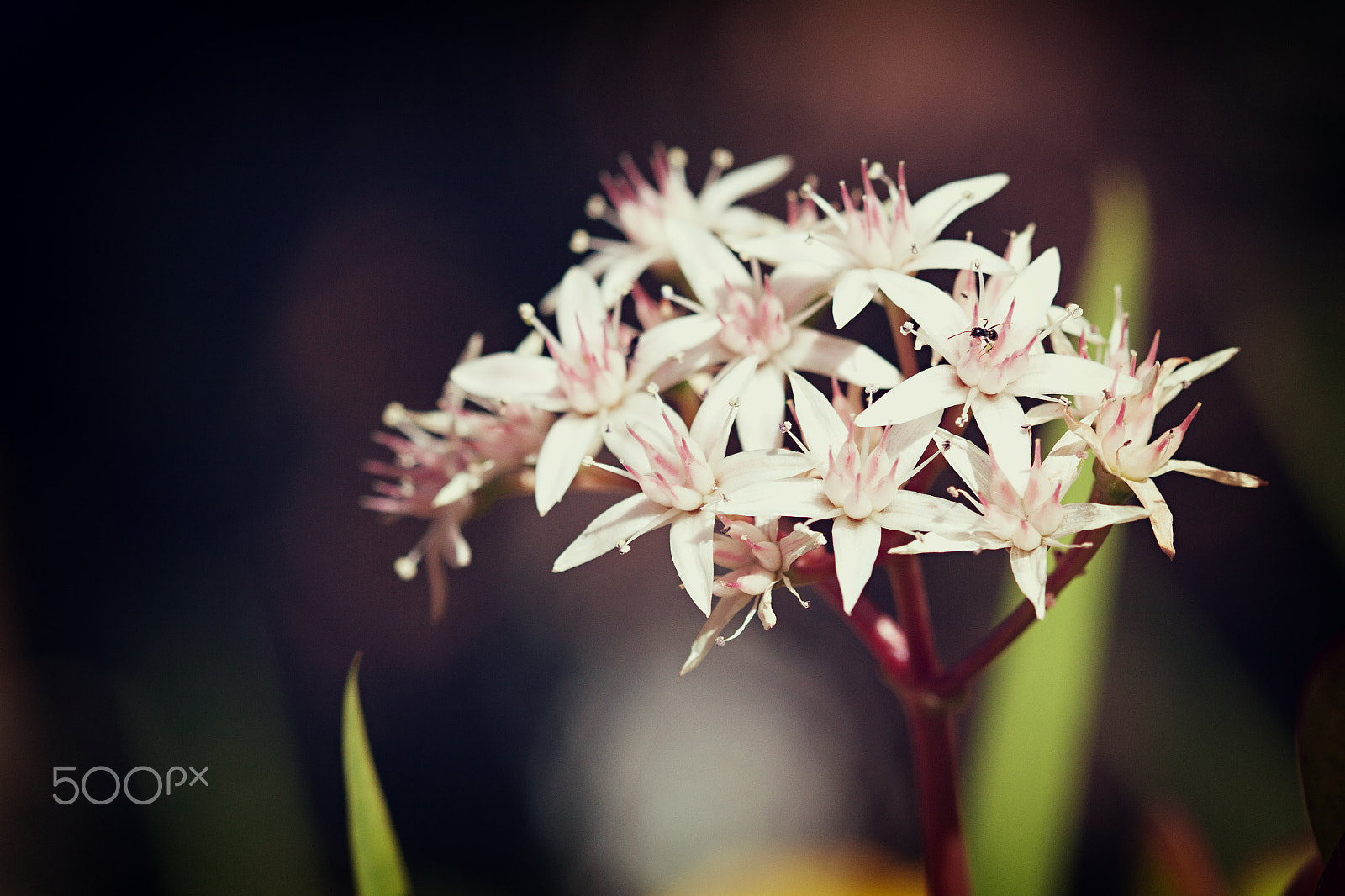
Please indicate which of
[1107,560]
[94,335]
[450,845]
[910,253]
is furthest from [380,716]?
[910,253]

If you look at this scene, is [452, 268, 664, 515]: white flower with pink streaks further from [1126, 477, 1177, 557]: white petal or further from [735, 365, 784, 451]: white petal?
[1126, 477, 1177, 557]: white petal

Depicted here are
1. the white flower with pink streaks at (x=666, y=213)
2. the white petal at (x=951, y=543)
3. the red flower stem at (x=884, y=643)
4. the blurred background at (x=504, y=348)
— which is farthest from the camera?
the blurred background at (x=504, y=348)

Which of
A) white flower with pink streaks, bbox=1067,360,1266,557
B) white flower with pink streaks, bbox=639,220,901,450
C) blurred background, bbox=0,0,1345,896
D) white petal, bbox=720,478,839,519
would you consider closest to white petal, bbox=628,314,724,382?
white flower with pink streaks, bbox=639,220,901,450

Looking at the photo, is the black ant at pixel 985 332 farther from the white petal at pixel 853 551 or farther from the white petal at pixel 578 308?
the white petal at pixel 578 308

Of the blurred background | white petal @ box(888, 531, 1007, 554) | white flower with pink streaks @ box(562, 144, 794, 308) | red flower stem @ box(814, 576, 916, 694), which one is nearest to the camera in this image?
white petal @ box(888, 531, 1007, 554)

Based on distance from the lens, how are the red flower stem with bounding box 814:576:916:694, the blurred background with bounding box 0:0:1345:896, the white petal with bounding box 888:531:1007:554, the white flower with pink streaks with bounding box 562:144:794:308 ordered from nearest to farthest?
the white petal with bounding box 888:531:1007:554, the red flower stem with bounding box 814:576:916:694, the white flower with pink streaks with bounding box 562:144:794:308, the blurred background with bounding box 0:0:1345:896

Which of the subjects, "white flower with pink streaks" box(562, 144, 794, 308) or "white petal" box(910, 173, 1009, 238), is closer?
"white petal" box(910, 173, 1009, 238)

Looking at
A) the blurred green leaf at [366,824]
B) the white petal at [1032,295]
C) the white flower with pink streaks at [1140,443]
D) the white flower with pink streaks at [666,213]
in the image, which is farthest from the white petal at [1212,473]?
the blurred green leaf at [366,824]

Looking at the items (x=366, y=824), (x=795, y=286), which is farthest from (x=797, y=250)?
(x=366, y=824)
